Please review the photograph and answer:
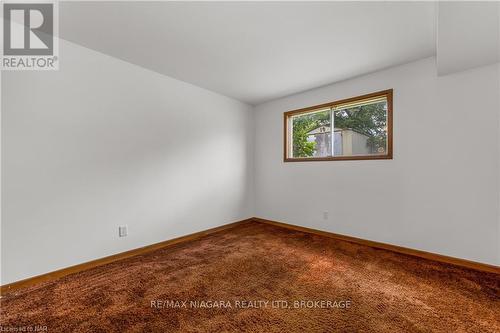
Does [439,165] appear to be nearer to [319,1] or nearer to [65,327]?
[319,1]

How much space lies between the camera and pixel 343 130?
3.40 meters

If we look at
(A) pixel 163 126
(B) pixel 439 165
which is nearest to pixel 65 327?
(A) pixel 163 126

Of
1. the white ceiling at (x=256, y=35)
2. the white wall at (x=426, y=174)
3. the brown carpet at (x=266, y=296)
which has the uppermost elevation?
the white ceiling at (x=256, y=35)

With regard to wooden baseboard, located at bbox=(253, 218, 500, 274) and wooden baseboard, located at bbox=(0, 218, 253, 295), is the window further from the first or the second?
wooden baseboard, located at bbox=(0, 218, 253, 295)

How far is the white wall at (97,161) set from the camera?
1950 millimetres

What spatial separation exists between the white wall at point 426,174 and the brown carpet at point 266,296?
0.41 metres

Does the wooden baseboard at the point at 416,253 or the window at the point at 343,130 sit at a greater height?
the window at the point at 343,130

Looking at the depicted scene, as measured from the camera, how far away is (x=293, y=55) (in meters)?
2.52

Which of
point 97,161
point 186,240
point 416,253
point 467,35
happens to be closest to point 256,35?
point 467,35

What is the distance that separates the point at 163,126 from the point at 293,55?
6.53ft

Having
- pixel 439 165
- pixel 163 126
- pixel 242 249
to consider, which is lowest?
Answer: pixel 242 249

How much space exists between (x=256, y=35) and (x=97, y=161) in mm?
2238

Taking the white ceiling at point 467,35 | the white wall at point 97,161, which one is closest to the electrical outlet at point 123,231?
the white wall at point 97,161

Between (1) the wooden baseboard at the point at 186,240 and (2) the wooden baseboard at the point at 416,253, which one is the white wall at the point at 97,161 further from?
(2) the wooden baseboard at the point at 416,253
